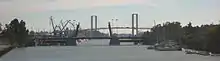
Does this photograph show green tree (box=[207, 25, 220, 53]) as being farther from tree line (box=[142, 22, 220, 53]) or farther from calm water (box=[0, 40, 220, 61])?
calm water (box=[0, 40, 220, 61])

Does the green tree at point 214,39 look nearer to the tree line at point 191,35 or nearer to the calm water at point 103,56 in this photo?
the tree line at point 191,35

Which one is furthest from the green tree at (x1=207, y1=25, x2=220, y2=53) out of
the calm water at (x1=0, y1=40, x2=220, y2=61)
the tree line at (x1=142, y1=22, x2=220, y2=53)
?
the calm water at (x1=0, y1=40, x2=220, y2=61)

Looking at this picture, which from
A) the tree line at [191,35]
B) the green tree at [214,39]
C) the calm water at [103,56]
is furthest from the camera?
the tree line at [191,35]

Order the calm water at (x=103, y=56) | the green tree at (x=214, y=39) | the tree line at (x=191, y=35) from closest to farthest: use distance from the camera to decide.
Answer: the calm water at (x=103, y=56) < the green tree at (x=214, y=39) < the tree line at (x=191, y=35)

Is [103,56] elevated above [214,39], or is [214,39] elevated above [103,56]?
[214,39]

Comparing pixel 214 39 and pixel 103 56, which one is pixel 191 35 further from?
pixel 103 56

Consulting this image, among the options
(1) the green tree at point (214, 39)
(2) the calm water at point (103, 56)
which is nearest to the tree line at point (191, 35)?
(1) the green tree at point (214, 39)

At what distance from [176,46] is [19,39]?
5203cm

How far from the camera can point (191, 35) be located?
424ft

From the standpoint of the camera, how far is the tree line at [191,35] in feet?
330

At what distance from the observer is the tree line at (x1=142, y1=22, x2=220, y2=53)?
330ft

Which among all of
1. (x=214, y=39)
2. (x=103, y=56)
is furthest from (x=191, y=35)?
(x=103, y=56)

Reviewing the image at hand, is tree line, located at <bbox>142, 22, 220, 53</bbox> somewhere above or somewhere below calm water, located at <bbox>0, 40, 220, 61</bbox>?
above

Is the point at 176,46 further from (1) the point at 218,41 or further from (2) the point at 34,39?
(2) the point at 34,39
